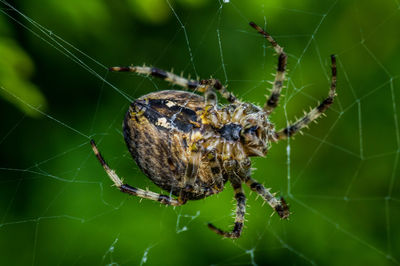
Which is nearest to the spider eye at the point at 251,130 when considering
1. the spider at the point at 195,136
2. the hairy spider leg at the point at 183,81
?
the spider at the point at 195,136

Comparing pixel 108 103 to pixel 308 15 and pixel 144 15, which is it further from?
pixel 308 15

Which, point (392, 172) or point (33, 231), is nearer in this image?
point (33, 231)

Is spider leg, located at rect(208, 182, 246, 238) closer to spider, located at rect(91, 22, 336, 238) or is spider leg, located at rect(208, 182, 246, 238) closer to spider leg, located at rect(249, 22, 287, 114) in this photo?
spider, located at rect(91, 22, 336, 238)

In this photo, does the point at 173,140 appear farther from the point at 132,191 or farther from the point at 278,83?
the point at 278,83

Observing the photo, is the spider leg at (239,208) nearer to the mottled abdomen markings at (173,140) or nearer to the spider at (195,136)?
the spider at (195,136)

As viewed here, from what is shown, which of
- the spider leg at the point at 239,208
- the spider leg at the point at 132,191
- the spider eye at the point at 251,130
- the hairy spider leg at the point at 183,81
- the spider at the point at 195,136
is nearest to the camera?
the hairy spider leg at the point at 183,81

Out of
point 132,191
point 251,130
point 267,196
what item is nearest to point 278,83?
point 251,130

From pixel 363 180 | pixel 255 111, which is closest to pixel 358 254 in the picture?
pixel 363 180
